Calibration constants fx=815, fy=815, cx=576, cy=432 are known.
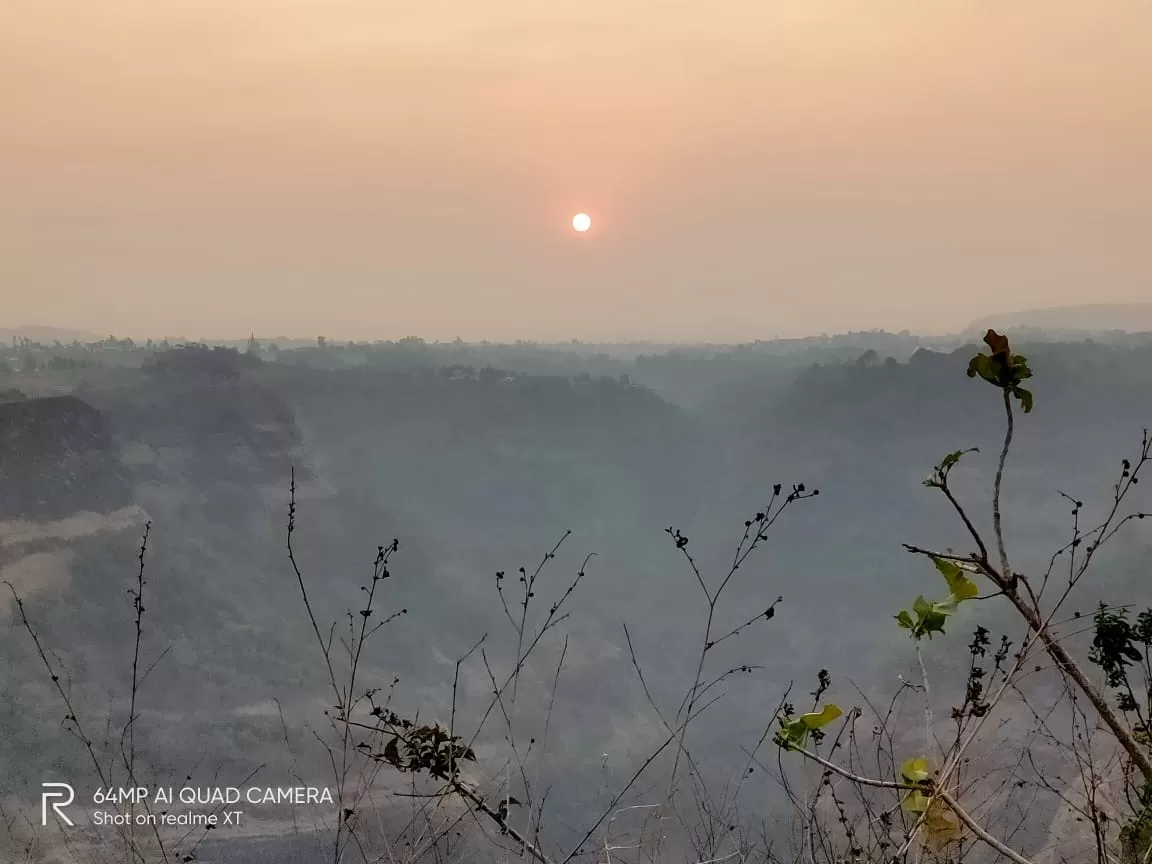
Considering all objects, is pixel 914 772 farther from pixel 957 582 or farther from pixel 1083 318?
pixel 1083 318

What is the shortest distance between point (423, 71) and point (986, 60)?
3.64 ft

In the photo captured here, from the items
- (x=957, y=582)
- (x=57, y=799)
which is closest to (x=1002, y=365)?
(x=957, y=582)

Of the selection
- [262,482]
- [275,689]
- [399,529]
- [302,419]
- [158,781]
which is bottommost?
[158,781]

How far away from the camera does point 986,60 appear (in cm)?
161

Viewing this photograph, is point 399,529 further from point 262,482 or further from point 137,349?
point 137,349

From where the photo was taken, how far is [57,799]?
148cm

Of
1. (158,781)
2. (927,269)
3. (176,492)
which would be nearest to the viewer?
(158,781)

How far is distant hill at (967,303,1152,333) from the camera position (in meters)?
1.73

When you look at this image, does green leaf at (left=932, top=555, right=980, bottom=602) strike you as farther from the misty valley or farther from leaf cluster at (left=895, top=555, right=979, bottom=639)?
the misty valley

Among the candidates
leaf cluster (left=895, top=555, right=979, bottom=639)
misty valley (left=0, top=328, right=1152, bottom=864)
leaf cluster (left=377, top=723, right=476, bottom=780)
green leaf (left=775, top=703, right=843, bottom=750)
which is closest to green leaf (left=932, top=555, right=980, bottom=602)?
leaf cluster (left=895, top=555, right=979, bottom=639)

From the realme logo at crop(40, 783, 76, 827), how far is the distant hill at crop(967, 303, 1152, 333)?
1989 millimetres

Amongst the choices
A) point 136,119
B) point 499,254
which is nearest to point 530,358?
point 499,254

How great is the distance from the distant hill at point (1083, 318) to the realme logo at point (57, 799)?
1.99m

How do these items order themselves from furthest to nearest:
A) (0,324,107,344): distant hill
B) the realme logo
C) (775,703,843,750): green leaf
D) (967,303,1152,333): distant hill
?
(967,303,1152,333): distant hill, (0,324,107,344): distant hill, the realme logo, (775,703,843,750): green leaf
